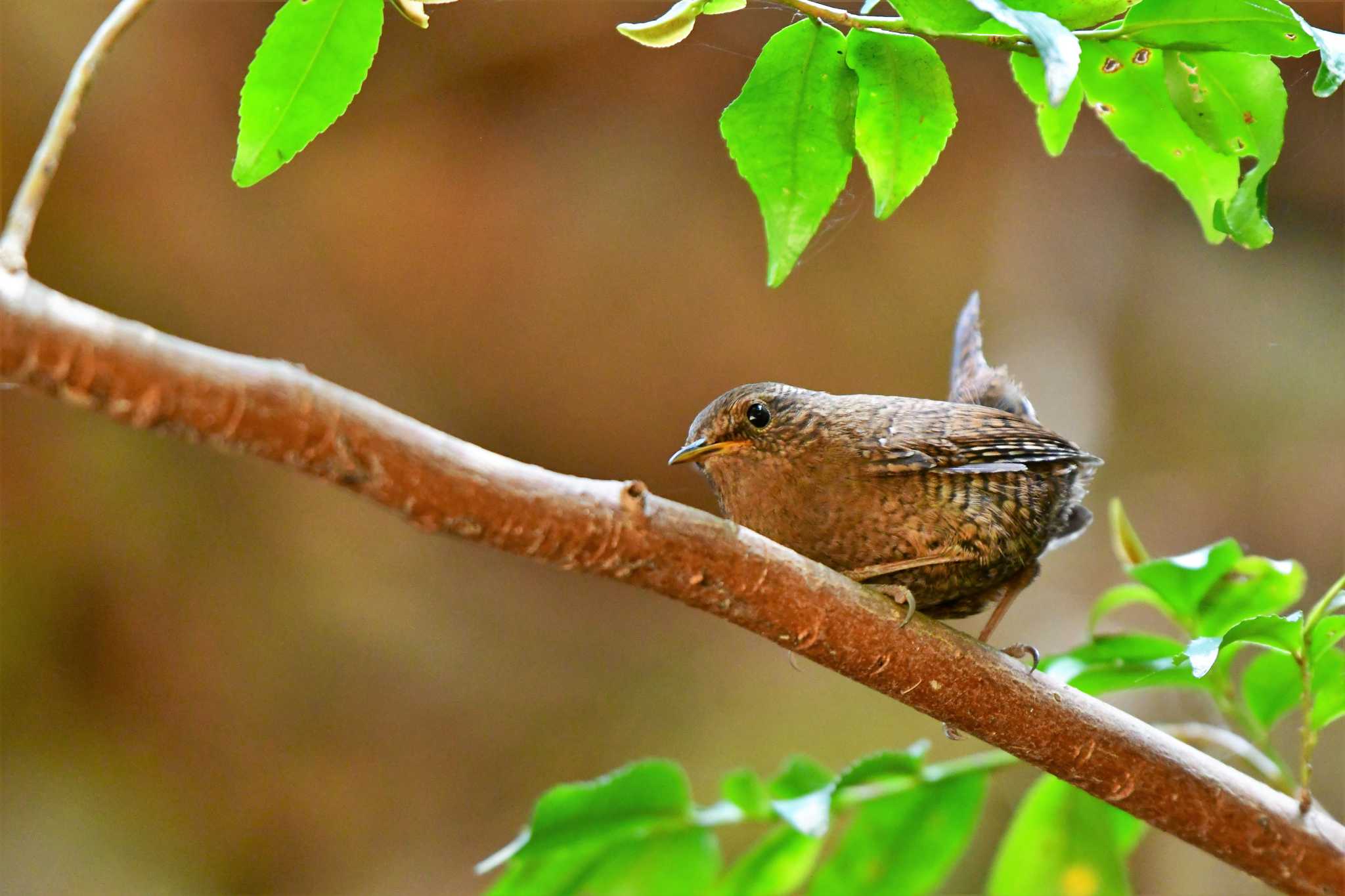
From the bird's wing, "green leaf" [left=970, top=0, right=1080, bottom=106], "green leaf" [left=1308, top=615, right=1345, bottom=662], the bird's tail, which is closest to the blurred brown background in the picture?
the bird's tail

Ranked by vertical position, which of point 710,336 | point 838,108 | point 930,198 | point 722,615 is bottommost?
point 710,336

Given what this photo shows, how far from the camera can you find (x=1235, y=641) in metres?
1.71

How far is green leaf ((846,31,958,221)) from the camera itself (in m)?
1.36

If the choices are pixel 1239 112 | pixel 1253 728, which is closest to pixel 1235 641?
pixel 1253 728

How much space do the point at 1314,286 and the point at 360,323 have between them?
4149mm

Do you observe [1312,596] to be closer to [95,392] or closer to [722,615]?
[722,615]

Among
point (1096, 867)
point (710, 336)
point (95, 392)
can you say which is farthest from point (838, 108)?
point (710, 336)

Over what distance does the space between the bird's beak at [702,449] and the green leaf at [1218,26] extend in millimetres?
935

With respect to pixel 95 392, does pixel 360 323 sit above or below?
below

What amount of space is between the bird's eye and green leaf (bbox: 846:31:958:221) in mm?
695

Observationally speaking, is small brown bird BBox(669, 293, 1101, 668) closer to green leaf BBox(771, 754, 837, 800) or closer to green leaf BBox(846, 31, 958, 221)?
green leaf BBox(771, 754, 837, 800)

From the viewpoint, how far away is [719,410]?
6.69 ft

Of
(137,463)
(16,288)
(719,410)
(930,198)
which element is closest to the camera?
(16,288)

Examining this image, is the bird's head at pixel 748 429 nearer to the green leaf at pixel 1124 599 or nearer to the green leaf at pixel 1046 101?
the green leaf at pixel 1046 101
